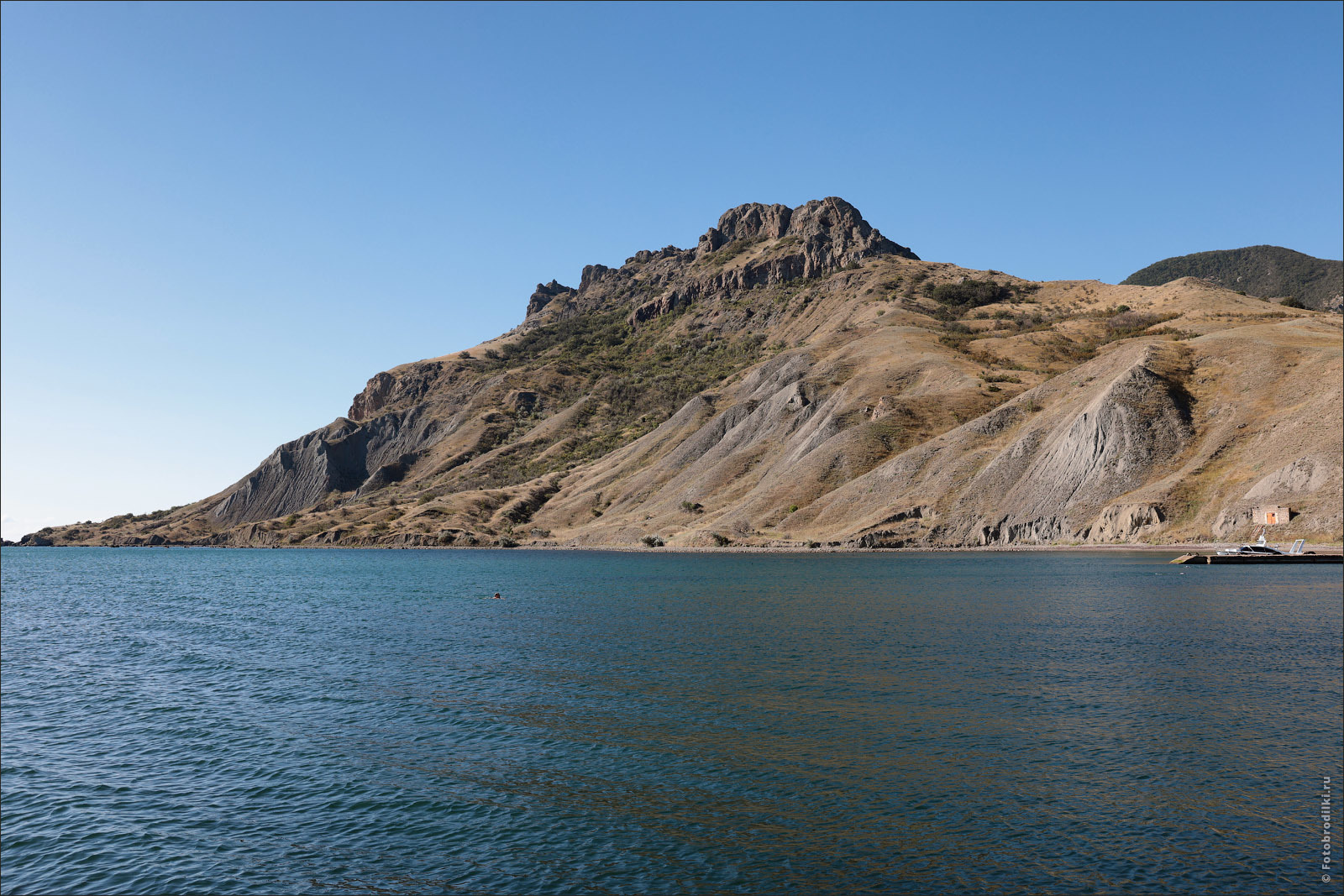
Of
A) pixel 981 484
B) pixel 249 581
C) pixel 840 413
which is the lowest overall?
pixel 249 581

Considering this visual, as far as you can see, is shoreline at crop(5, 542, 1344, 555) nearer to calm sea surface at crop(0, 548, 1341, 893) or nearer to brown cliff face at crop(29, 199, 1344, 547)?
brown cliff face at crop(29, 199, 1344, 547)

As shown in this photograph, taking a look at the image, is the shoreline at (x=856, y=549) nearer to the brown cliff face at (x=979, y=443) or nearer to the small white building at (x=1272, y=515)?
the brown cliff face at (x=979, y=443)

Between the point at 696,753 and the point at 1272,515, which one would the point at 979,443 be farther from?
the point at 696,753

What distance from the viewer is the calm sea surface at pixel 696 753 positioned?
51.9ft

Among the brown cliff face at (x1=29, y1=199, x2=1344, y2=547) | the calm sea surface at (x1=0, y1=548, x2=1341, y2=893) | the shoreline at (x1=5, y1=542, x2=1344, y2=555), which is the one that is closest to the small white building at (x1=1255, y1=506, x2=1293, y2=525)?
the brown cliff face at (x1=29, y1=199, x2=1344, y2=547)

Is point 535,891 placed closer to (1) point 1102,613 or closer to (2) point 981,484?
(1) point 1102,613

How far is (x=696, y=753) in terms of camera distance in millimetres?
22500

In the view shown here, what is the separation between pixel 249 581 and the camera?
319 ft

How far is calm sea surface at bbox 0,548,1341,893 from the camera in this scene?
51.9ft

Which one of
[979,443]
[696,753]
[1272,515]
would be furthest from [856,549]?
[696,753]

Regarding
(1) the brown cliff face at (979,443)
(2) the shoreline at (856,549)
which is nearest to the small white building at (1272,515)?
(1) the brown cliff face at (979,443)

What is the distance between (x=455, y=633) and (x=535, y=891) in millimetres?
34632

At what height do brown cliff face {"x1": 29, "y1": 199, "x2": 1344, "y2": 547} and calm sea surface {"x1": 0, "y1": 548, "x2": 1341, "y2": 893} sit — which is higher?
brown cliff face {"x1": 29, "y1": 199, "x2": 1344, "y2": 547}

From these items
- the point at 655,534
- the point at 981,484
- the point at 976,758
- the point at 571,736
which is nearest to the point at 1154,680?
the point at 976,758
